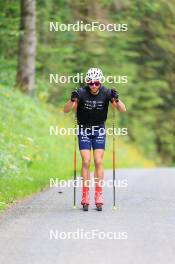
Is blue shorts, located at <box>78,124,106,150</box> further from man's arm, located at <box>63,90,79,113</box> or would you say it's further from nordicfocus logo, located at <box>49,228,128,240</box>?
nordicfocus logo, located at <box>49,228,128,240</box>

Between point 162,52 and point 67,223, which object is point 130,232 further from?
point 162,52

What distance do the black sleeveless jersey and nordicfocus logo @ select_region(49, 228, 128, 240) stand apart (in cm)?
268

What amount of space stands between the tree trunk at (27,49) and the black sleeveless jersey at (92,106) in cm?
1194

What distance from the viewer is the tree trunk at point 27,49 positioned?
82.4 feet

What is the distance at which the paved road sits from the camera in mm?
8898

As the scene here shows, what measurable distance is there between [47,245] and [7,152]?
889 cm

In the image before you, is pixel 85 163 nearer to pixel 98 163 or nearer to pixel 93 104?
pixel 98 163

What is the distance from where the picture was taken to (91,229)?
10.7m

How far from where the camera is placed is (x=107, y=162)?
27375mm

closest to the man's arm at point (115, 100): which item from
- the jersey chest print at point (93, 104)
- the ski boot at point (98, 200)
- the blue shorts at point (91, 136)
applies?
the jersey chest print at point (93, 104)

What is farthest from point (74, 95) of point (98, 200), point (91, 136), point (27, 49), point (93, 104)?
point (27, 49)

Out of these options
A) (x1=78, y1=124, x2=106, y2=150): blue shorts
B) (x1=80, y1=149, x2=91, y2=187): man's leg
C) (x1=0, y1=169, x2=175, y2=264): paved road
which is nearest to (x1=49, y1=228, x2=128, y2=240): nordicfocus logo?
(x1=0, y1=169, x2=175, y2=264): paved road

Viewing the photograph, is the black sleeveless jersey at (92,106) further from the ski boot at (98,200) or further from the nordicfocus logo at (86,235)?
the nordicfocus logo at (86,235)

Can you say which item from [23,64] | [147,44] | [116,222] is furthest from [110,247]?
[147,44]
